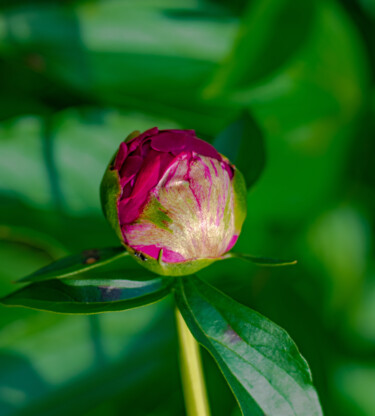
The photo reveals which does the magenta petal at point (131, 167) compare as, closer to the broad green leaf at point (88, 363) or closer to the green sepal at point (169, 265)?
the green sepal at point (169, 265)

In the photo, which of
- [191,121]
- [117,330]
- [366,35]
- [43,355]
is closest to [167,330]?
[117,330]

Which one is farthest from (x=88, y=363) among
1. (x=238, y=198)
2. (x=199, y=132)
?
(x=238, y=198)

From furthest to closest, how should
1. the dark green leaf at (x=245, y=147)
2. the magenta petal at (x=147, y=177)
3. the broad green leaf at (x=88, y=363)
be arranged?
1. the broad green leaf at (x=88, y=363)
2. the dark green leaf at (x=245, y=147)
3. the magenta petal at (x=147, y=177)

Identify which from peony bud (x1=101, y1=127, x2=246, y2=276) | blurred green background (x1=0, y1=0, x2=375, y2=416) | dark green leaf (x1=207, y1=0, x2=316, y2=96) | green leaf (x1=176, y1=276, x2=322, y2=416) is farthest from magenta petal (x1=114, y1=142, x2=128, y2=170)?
dark green leaf (x1=207, y1=0, x2=316, y2=96)

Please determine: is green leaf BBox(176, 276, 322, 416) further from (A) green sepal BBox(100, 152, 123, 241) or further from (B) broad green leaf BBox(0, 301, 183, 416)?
(B) broad green leaf BBox(0, 301, 183, 416)

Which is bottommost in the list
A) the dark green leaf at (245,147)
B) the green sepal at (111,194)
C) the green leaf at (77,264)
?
the green leaf at (77,264)

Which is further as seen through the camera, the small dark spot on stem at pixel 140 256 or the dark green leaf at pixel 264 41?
the dark green leaf at pixel 264 41

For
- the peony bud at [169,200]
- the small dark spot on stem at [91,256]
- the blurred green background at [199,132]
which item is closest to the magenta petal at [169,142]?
the peony bud at [169,200]
